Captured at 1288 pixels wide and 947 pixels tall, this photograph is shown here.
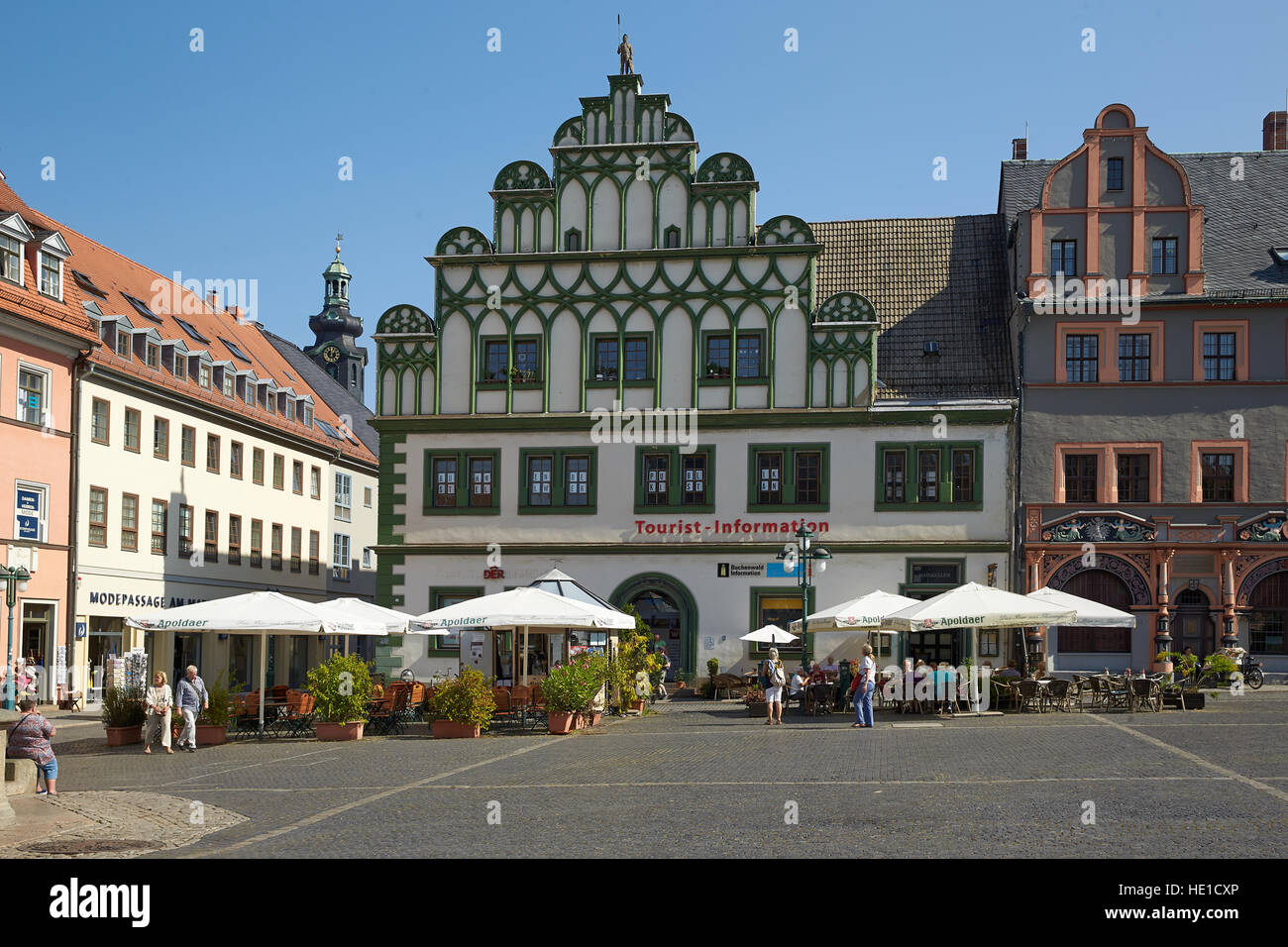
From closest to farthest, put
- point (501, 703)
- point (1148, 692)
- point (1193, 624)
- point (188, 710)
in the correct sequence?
1. point (188, 710)
2. point (501, 703)
3. point (1148, 692)
4. point (1193, 624)

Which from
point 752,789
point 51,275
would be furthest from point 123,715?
point 51,275

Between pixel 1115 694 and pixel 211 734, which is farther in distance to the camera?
pixel 1115 694

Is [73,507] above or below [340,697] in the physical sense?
above

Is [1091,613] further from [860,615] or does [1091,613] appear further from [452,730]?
[452,730]

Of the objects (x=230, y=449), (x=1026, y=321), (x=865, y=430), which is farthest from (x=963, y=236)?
(x=230, y=449)

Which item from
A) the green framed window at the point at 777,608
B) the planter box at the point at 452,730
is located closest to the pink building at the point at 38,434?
the planter box at the point at 452,730

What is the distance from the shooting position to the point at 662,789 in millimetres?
17797

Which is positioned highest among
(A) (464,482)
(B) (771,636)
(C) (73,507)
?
Result: (A) (464,482)

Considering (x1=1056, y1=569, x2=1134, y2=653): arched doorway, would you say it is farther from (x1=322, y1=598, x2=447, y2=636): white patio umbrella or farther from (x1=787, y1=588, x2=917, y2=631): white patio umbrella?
(x1=322, y1=598, x2=447, y2=636): white patio umbrella

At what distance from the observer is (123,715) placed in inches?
1077

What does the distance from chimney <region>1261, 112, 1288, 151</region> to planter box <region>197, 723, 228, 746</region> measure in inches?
1584

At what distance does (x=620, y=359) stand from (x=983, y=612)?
15.6 meters

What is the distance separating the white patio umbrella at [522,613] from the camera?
1134 inches

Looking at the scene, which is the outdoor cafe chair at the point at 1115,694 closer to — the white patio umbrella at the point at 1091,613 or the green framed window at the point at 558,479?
the white patio umbrella at the point at 1091,613
